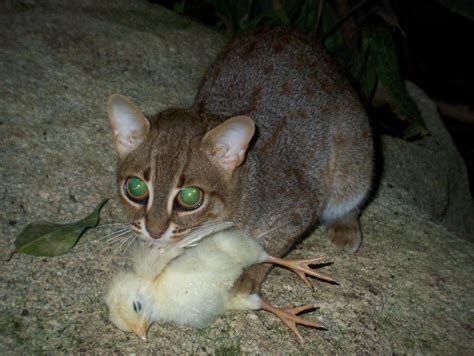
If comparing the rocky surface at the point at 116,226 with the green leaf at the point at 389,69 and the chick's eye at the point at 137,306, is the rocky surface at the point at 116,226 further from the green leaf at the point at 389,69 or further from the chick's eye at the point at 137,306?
the green leaf at the point at 389,69

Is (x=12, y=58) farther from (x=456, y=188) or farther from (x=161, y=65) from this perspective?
(x=456, y=188)

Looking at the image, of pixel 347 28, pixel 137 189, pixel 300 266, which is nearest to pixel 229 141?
pixel 137 189

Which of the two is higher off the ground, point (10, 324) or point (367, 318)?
point (367, 318)

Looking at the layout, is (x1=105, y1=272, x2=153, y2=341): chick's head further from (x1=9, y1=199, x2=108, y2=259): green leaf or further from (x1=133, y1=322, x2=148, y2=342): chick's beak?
(x1=9, y1=199, x2=108, y2=259): green leaf

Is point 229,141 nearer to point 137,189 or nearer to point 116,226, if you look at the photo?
point 137,189

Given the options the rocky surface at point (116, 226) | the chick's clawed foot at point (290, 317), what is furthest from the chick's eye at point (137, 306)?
the chick's clawed foot at point (290, 317)

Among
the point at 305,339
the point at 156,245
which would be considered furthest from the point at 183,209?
the point at 305,339
